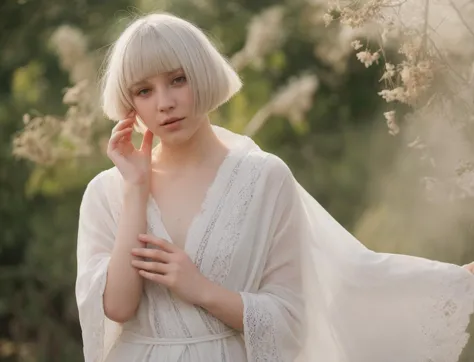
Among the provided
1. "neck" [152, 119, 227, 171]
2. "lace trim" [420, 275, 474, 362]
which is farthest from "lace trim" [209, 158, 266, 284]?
"lace trim" [420, 275, 474, 362]

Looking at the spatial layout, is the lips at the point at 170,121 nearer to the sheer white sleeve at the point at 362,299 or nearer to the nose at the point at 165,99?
the nose at the point at 165,99

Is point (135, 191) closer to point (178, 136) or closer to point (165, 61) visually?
point (178, 136)

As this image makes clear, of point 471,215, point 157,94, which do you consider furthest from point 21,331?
point 157,94

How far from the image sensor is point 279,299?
2.08 meters

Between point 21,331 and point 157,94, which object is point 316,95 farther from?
point 157,94

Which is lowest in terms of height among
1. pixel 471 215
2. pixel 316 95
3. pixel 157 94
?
pixel 471 215

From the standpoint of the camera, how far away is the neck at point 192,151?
213 centimetres

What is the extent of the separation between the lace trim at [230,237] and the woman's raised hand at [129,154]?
0.19 m

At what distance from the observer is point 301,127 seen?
3.83m

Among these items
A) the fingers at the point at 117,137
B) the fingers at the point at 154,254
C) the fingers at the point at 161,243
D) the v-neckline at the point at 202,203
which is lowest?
the fingers at the point at 154,254

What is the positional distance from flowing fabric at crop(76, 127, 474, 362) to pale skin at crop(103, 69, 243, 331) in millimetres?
28

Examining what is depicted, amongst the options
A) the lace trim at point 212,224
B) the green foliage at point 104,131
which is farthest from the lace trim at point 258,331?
the green foliage at point 104,131

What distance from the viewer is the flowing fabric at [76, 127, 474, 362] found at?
2.05 metres

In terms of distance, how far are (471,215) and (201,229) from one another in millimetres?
971
